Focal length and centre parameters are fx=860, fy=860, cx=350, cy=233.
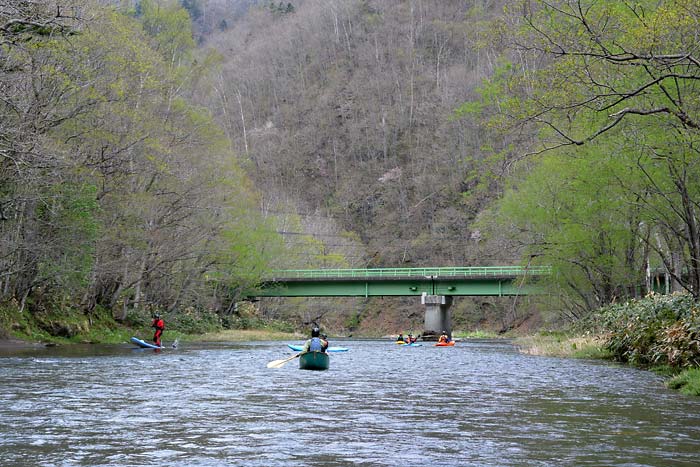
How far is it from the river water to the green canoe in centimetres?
215

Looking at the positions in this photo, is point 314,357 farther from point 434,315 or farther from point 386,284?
point 434,315

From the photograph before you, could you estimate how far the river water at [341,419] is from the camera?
1060cm

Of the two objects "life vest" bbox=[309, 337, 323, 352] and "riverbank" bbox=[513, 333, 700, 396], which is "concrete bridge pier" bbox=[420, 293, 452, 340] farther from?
"life vest" bbox=[309, 337, 323, 352]

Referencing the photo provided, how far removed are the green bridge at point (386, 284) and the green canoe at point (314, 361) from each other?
1639 inches

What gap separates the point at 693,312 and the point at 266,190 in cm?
10852

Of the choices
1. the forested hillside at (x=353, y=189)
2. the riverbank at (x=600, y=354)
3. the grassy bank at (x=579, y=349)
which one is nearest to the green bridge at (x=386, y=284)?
the forested hillside at (x=353, y=189)

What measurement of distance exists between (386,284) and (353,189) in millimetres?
55063

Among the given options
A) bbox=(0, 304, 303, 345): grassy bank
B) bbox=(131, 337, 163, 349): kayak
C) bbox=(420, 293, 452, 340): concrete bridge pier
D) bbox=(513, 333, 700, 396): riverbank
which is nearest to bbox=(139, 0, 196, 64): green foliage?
bbox=(0, 304, 303, 345): grassy bank

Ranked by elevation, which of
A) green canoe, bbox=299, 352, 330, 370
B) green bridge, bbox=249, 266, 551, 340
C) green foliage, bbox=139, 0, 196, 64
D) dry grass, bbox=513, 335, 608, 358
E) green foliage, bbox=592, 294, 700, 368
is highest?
green foliage, bbox=139, 0, 196, 64

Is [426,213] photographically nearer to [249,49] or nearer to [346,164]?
[346,164]

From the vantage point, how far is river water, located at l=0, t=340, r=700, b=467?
417 inches

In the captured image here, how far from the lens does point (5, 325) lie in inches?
1464

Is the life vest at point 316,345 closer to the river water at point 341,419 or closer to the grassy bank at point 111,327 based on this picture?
the river water at point 341,419

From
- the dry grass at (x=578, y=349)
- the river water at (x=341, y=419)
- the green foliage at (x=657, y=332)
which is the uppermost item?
the green foliage at (x=657, y=332)
